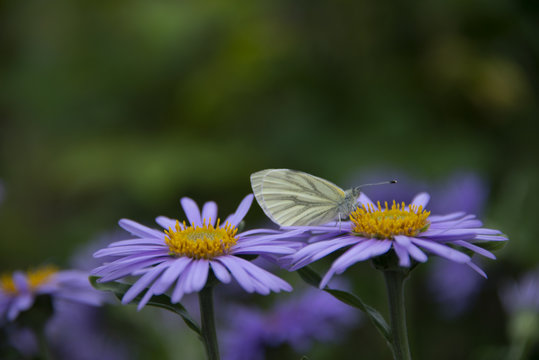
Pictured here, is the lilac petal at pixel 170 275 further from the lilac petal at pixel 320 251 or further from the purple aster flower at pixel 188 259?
the lilac petal at pixel 320 251

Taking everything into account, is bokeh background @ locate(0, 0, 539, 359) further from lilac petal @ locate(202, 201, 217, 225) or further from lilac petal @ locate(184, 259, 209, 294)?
lilac petal @ locate(184, 259, 209, 294)

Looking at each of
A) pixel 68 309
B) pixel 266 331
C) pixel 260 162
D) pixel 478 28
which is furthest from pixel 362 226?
pixel 478 28

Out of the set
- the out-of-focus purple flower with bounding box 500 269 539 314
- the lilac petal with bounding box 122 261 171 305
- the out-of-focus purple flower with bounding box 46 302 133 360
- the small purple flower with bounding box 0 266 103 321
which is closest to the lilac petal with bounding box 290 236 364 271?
the lilac petal with bounding box 122 261 171 305

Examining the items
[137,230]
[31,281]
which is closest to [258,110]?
[31,281]

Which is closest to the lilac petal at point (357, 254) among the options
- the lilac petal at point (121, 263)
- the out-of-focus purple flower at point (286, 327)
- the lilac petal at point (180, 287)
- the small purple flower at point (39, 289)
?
the lilac petal at point (180, 287)

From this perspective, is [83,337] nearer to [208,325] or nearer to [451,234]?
[208,325]
